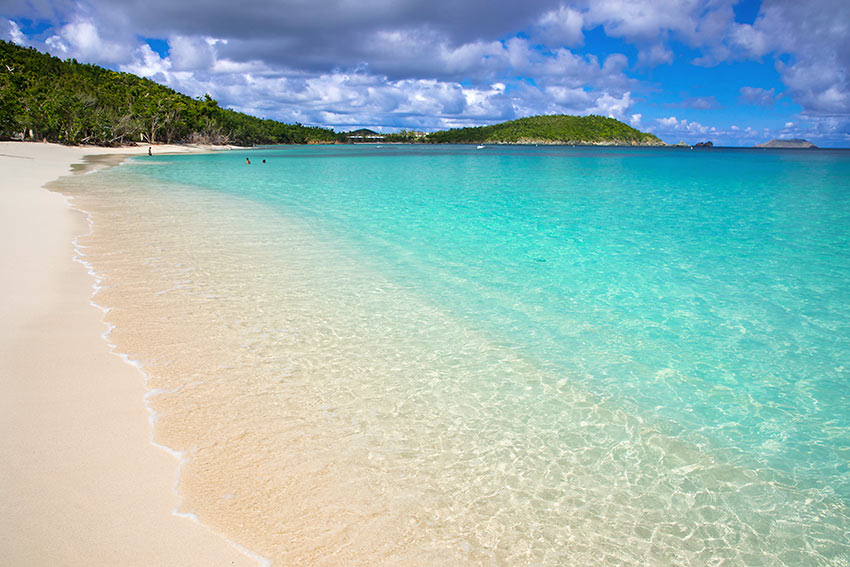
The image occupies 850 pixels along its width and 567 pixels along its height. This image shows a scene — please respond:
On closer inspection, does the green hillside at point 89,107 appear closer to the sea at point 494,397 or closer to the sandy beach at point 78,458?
the sea at point 494,397

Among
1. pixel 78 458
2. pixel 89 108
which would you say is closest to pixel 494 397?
pixel 78 458

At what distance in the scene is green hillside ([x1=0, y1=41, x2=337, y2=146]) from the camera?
62.0 metres

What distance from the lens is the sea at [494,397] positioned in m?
3.43

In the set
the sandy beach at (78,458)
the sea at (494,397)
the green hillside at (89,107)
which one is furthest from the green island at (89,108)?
the sandy beach at (78,458)

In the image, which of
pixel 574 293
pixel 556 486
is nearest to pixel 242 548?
pixel 556 486

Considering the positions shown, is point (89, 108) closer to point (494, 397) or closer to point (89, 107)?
point (89, 107)

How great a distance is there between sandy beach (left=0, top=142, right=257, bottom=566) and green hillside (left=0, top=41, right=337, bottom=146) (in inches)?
2846

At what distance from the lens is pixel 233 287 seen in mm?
8578

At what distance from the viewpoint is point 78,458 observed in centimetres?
383

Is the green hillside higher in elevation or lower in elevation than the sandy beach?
higher

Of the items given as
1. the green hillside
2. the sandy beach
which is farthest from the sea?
the green hillside

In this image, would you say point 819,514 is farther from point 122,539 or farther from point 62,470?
point 62,470

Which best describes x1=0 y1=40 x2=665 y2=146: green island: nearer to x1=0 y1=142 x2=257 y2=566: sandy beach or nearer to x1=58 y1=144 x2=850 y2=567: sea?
Answer: x1=58 y1=144 x2=850 y2=567: sea

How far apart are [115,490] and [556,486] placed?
11.1ft
